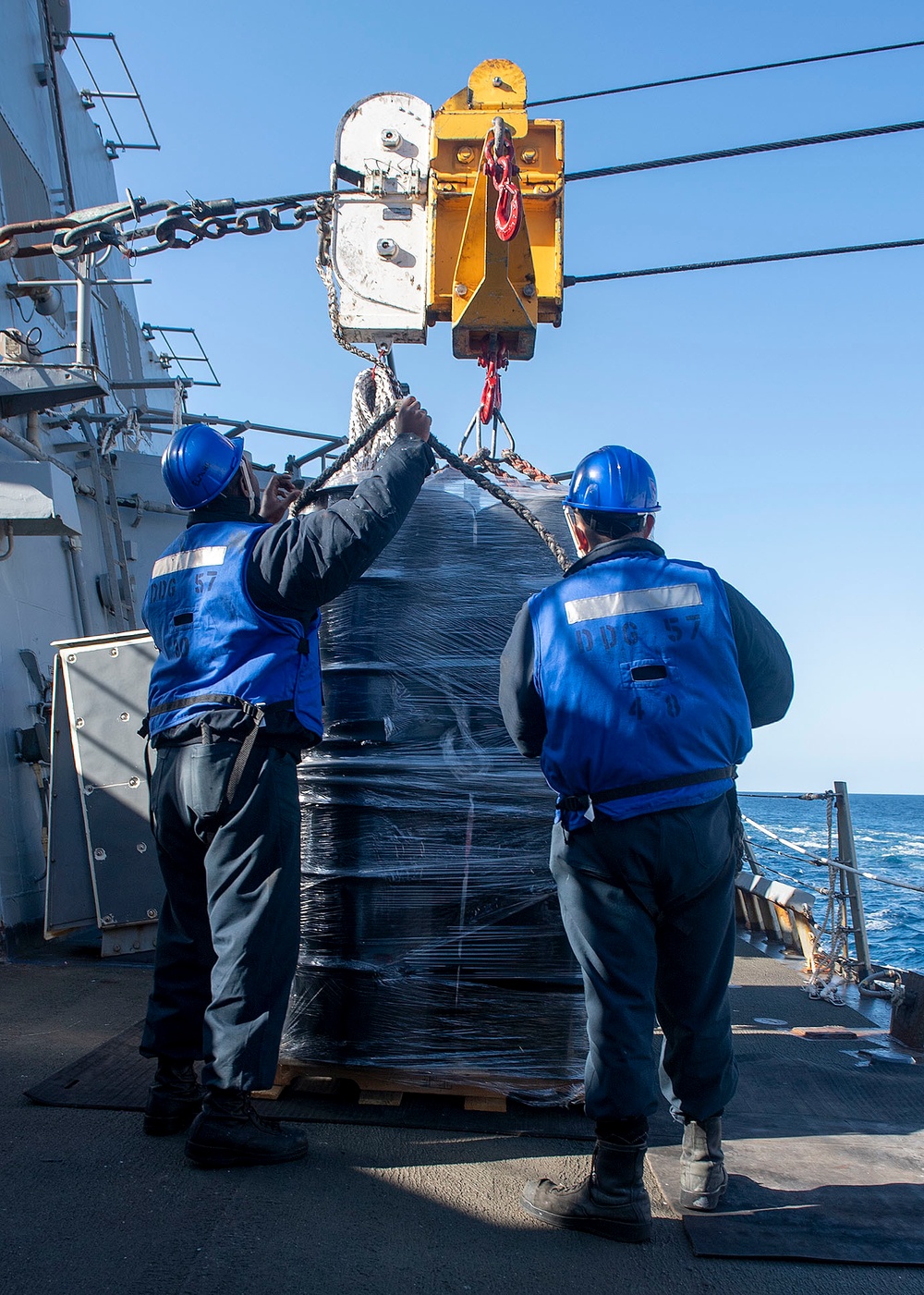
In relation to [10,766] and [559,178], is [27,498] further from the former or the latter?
[559,178]

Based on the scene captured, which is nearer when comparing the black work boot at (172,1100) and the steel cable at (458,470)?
the black work boot at (172,1100)

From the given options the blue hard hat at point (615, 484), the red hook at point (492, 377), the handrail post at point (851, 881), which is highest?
the red hook at point (492, 377)

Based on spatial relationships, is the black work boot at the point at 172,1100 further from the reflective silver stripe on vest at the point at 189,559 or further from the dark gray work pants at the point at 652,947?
the reflective silver stripe on vest at the point at 189,559

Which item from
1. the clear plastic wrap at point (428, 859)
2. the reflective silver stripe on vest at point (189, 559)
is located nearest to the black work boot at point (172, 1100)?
the clear plastic wrap at point (428, 859)

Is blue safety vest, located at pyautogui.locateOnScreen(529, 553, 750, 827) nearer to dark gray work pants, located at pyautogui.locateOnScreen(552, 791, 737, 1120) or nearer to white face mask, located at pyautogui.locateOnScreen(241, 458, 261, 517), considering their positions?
dark gray work pants, located at pyautogui.locateOnScreen(552, 791, 737, 1120)

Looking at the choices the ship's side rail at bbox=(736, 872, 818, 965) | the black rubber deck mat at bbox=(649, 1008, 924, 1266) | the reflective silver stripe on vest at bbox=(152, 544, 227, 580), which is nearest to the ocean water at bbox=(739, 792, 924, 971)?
the ship's side rail at bbox=(736, 872, 818, 965)

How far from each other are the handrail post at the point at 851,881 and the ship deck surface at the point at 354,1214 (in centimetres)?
321

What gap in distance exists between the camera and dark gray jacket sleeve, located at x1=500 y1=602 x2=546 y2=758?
258 centimetres

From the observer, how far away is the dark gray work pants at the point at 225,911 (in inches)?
101

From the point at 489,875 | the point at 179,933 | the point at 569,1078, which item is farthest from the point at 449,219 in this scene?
the point at 569,1078

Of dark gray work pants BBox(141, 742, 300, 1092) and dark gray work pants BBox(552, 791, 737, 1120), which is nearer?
dark gray work pants BBox(552, 791, 737, 1120)

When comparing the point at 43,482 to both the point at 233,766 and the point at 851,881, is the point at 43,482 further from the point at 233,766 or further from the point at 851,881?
the point at 851,881

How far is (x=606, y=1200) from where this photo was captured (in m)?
2.24

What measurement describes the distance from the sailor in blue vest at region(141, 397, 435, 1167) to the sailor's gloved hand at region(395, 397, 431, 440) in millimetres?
87
